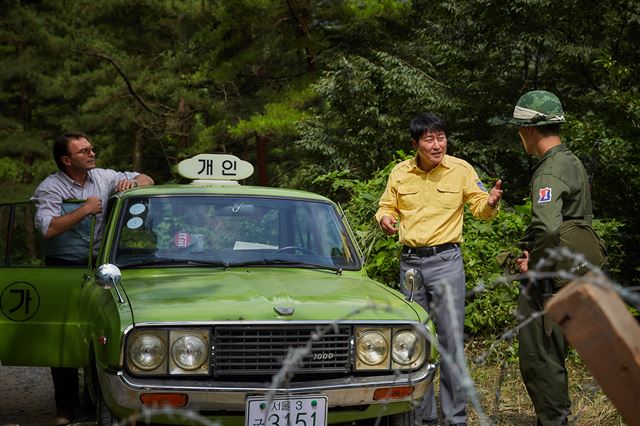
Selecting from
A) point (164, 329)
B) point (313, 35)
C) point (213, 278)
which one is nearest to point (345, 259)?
point (213, 278)

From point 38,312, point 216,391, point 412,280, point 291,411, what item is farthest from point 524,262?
point 38,312

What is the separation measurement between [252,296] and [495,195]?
5.64ft

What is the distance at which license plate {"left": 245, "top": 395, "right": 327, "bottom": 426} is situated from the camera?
4.26 m

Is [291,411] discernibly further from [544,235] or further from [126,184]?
[126,184]

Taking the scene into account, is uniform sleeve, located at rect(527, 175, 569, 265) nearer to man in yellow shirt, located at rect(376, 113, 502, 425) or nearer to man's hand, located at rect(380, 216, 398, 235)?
man in yellow shirt, located at rect(376, 113, 502, 425)

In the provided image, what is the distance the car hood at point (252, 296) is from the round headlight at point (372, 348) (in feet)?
0.32

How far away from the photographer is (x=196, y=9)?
3142 cm

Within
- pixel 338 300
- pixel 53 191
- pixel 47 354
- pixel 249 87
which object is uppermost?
pixel 249 87

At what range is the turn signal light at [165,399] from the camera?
440 centimetres

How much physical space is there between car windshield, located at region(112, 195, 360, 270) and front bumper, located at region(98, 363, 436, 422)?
1139 mm

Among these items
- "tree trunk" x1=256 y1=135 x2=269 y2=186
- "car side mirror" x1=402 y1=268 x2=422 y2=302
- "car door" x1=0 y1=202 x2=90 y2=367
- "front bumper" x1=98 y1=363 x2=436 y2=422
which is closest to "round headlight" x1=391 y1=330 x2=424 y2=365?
"front bumper" x1=98 y1=363 x2=436 y2=422

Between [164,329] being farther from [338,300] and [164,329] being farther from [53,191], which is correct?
[53,191]

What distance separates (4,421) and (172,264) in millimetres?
2325

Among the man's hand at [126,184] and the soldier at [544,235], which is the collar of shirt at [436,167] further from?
the man's hand at [126,184]
